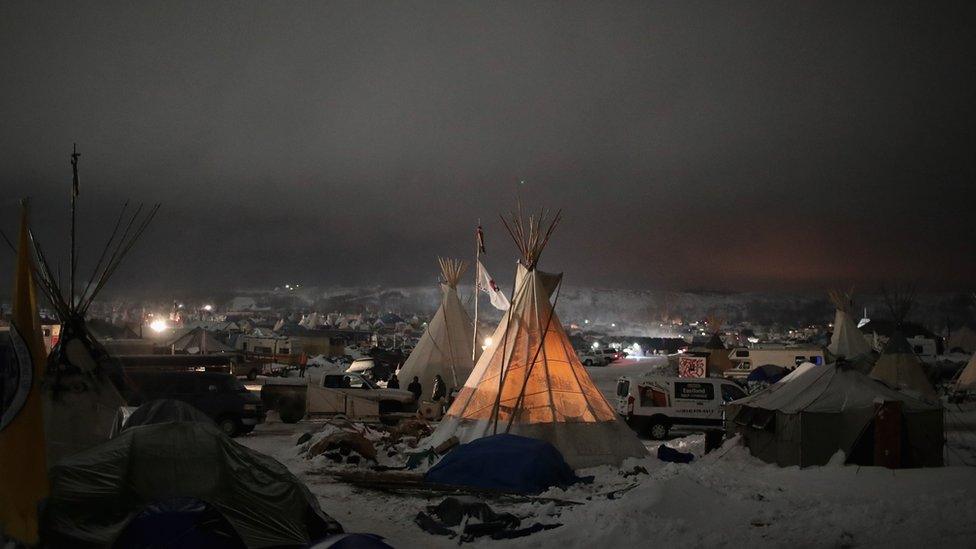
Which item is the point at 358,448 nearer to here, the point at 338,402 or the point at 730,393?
the point at 338,402

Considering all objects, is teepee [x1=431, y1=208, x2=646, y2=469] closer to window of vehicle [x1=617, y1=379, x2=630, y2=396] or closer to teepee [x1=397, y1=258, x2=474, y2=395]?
window of vehicle [x1=617, y1=379, x2=630, y2=396]

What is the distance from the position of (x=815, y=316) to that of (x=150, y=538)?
189061mm

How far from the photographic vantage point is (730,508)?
8.55 m

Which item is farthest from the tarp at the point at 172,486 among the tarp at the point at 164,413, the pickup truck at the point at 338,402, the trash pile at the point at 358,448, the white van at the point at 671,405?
the pickup truck at the point at 338,402

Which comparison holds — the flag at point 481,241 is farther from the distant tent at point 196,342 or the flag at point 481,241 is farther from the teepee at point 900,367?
the distant tent at point 196,342

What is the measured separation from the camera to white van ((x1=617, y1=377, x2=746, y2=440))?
17.4 m

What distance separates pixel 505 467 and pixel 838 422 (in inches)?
228

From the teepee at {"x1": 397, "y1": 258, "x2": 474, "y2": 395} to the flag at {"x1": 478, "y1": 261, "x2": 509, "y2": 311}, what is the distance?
1.90m

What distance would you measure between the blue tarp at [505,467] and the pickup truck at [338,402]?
905 centimetres

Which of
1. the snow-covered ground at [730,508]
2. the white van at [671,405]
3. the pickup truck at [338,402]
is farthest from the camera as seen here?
the pickup truck at [338,402]

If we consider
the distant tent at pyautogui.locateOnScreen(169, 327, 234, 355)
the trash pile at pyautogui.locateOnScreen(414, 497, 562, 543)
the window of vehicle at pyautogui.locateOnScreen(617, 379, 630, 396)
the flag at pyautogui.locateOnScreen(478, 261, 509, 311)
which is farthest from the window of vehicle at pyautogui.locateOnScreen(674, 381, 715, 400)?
the distant tent at pyautogui.locateOnScreen(169, 327, 234, 355)

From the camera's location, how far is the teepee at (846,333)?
3909 centimetres

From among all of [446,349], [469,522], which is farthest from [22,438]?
[446,349]

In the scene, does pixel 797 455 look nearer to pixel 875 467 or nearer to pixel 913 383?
pixel 875 467
